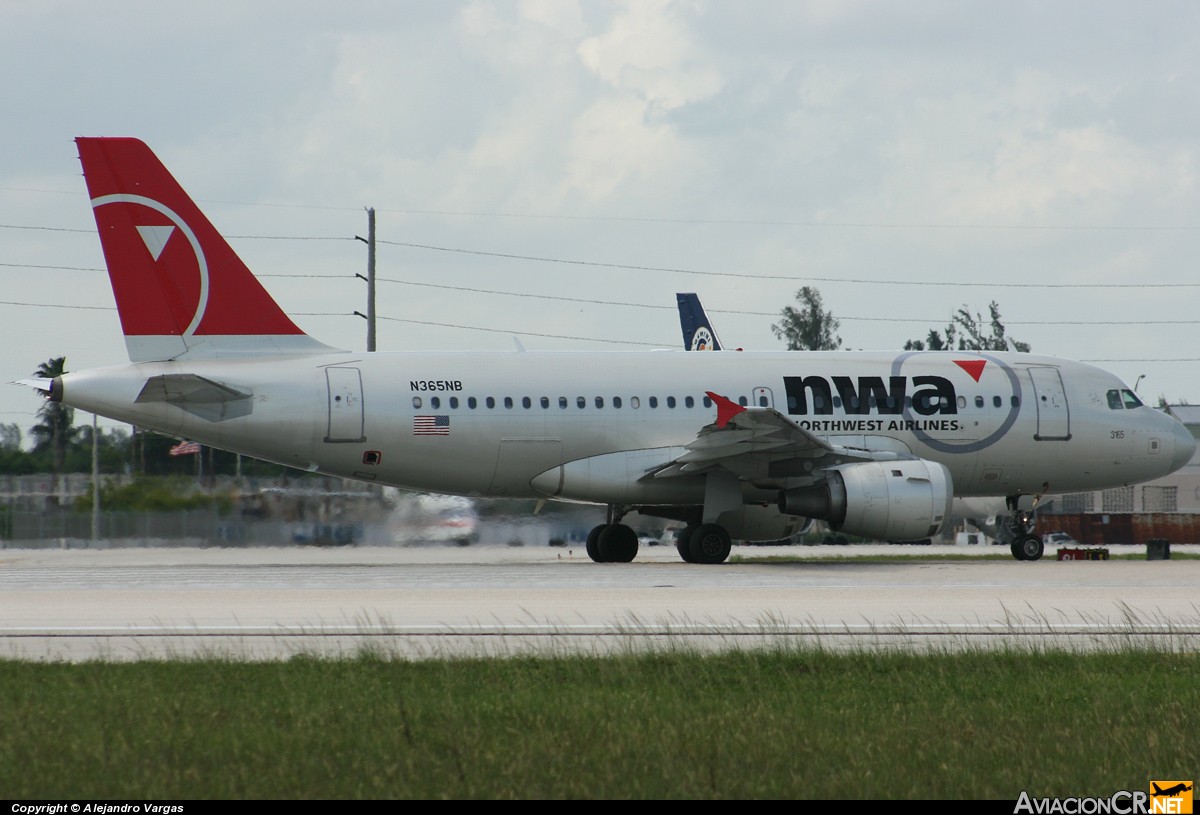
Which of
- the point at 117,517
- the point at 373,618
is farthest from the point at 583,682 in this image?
the point at 117,517

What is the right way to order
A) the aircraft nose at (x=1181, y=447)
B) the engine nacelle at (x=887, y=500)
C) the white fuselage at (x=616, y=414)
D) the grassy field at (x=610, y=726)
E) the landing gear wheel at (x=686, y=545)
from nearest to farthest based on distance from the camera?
the grassy field at (x=610, y=726) < the engine nacelle at (x=887, y=500) < the white fuselage at (x=616, y=414) < the landing gear wheel at (x=686, y=545) < the aircraft nose at (x=1181, y=447)

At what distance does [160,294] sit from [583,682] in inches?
679

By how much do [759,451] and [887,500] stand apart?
2.49 meters

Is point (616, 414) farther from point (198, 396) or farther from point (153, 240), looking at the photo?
point (153, 240)

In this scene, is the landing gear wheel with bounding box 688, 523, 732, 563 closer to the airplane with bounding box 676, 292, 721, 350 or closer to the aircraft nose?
the aircraft nose

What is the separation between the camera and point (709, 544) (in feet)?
89.1

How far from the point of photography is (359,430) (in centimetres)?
2622

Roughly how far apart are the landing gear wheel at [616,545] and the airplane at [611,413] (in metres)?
0.05

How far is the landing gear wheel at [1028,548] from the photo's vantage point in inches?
1159

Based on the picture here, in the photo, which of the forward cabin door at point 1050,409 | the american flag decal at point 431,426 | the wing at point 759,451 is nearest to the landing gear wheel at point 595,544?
the wing at point 759,451

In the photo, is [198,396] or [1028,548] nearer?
[198,396]

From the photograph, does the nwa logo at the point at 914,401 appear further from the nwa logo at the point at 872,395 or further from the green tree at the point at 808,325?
the green tree at the point at 808,325

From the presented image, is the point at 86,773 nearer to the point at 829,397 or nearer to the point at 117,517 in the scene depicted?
the point at 829,397

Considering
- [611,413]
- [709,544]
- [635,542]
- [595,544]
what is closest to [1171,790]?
[709,544]
